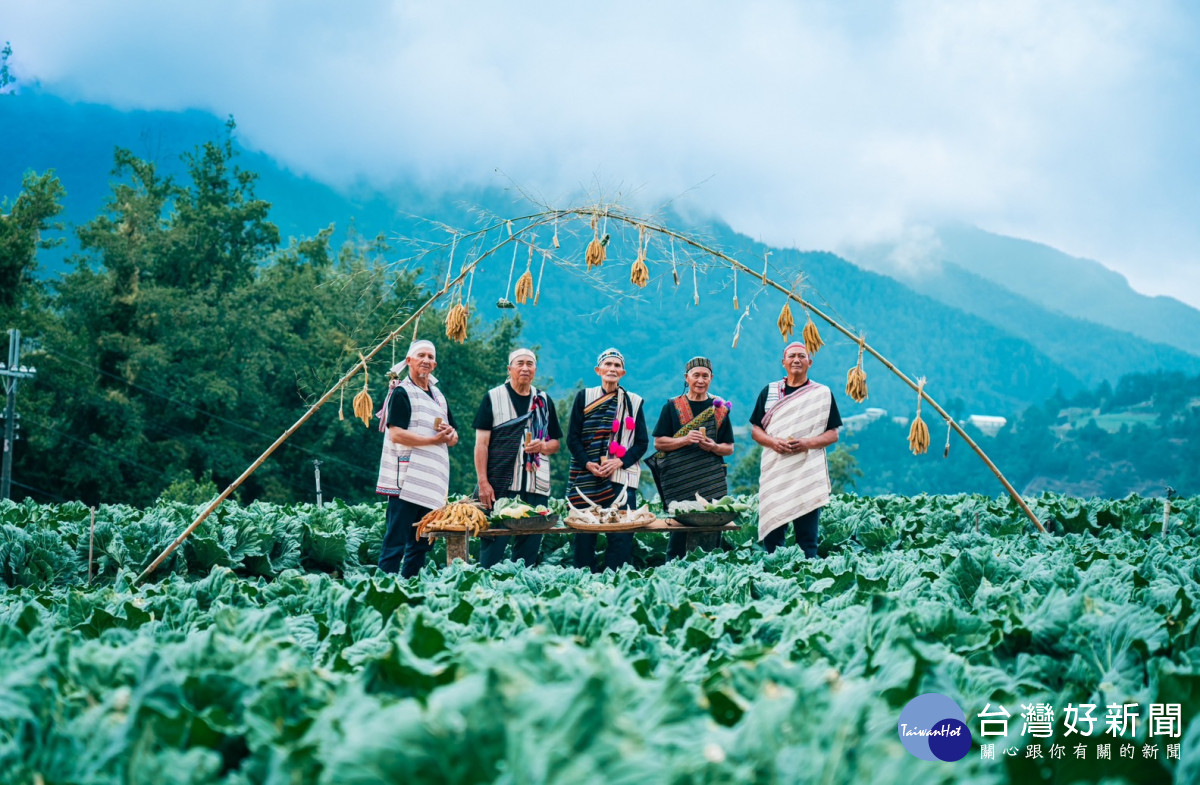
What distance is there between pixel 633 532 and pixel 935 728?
467 cm

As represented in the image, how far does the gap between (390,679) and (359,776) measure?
0.64 metres

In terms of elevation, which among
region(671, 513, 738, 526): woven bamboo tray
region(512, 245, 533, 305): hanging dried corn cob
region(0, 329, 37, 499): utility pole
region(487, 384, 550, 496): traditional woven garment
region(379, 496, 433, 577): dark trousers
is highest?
region(0, 329, 37, 499): utility pole

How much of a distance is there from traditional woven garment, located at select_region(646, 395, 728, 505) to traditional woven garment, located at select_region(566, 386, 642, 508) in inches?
11.2

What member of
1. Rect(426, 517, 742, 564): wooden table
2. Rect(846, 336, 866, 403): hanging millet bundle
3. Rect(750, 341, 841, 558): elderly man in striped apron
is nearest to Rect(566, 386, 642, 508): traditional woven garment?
Rect(426, 517, 742, 564): wooden table

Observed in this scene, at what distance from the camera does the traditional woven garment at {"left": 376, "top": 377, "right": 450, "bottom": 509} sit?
6.59 meters

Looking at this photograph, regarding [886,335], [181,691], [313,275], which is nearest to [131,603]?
[181,691]

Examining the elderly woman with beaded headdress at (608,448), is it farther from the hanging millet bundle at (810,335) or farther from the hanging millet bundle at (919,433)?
the hanging millet bundle at (919,433)

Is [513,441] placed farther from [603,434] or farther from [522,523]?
[522,523]

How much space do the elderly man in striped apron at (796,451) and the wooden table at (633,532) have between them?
363mm

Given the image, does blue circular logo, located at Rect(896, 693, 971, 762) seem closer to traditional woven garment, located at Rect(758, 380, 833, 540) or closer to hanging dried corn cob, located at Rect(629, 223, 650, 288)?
hanging dried corn cob, located at Rect(629, 223, 650, 288)

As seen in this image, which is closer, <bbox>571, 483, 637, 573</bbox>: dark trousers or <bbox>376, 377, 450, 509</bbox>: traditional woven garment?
<bbox>376, 377, 450, 509</bbox>: traditional woven garment

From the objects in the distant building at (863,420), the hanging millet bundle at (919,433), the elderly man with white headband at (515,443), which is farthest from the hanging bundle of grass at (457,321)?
the distant building at (863,420)

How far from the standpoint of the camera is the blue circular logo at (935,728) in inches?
72.9

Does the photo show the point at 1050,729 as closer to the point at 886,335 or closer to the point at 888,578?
the point at 888,578
